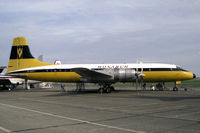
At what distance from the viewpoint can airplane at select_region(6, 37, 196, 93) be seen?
26.4 m

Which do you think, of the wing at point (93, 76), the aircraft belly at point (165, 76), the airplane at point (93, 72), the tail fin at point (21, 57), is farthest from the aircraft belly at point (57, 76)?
the aircraft belly at point (165, 76)

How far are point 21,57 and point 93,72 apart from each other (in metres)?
14.4

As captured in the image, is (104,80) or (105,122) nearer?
(105,122)

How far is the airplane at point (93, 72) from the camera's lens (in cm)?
2644

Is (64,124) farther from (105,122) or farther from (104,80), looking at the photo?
→ (104,80)

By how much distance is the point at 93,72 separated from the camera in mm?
25547

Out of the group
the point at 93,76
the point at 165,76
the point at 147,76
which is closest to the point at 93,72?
the point at 93,76

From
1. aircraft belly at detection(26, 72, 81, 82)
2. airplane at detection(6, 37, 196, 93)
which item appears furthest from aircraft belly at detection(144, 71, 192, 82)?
aircraft belly at detection(26, 72, 81, 82)

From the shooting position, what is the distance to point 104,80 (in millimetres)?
26812

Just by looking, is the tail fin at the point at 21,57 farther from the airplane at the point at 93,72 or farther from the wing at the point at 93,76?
the wing at the point at 93,76

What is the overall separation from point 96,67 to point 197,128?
23.1 meters

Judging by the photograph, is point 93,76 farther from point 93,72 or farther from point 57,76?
point 57,76

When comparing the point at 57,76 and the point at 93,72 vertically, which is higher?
the point at 93,72

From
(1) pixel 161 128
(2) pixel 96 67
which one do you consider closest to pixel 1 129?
(1) pixel 161 128
